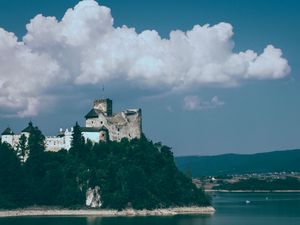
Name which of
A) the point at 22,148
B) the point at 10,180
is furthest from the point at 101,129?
the point at 10,180

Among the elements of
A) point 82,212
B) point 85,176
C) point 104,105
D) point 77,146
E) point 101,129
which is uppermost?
point 104,105

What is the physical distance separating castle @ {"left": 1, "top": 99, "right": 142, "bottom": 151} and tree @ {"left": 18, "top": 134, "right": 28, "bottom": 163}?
1066 millimetres

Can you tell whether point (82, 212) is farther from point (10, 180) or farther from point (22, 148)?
point (22, 148)

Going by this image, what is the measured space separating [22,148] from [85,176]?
39.5 feet

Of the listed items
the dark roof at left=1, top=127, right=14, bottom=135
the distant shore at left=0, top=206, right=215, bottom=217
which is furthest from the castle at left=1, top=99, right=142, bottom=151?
the distant shore at left=0, top=206, right=215, bottom=217

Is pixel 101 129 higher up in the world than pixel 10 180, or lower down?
higher up

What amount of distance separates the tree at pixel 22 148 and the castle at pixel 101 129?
1.07 metres

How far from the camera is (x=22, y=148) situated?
10338cm

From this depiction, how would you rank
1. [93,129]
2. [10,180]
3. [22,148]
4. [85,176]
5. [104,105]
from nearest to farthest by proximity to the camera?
[10,180], [85,176], [22,148], [93,129], [104,105]

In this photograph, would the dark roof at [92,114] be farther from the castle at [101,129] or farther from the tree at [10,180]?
the tree at [10,180]

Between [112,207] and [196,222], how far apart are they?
16398 millimetres

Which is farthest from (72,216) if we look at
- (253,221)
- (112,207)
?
(253,221)

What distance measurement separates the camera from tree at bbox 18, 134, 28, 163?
103m

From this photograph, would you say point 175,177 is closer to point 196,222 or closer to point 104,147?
point 104,147
